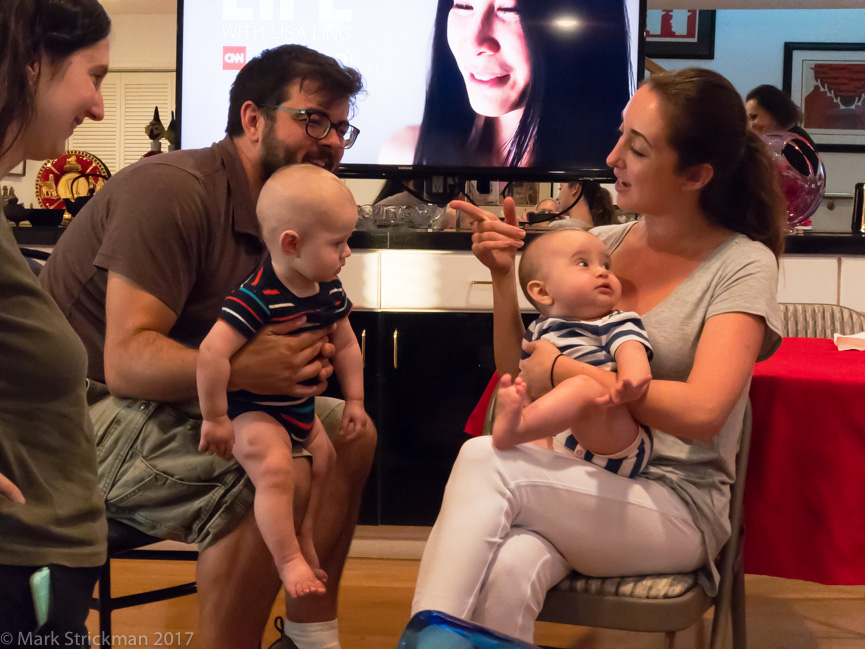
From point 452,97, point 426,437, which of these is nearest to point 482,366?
point 426,437

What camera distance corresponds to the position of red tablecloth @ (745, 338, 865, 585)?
136cm

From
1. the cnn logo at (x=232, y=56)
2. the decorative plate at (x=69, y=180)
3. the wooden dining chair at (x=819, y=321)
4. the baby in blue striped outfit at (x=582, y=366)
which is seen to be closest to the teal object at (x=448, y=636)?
the baby in blue striped outfit at (x=582, y=366)

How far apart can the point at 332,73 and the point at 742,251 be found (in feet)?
2.78

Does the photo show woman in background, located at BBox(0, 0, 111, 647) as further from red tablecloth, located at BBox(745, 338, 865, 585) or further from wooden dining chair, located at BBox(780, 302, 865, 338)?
wooden dining chair, located at BBox(780, 302, 865, 338)

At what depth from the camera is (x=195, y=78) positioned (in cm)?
277

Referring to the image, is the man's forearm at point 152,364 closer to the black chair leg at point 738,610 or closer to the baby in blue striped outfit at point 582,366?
the baby in blue striped outfit at point 582,366

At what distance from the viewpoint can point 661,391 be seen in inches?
47.8

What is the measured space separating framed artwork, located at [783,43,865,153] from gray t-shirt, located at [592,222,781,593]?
423cm

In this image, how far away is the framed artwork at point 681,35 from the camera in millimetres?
4980

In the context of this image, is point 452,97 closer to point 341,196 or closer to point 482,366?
point 482,366

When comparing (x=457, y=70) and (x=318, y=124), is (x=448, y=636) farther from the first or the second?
(x=457, y=70)

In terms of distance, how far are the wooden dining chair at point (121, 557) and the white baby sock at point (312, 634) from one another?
25 centimetres

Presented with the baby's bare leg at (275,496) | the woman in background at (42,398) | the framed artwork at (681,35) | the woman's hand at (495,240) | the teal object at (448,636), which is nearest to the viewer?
the teal object at (448,636)

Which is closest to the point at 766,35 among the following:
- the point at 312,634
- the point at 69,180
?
the point at 69,180
